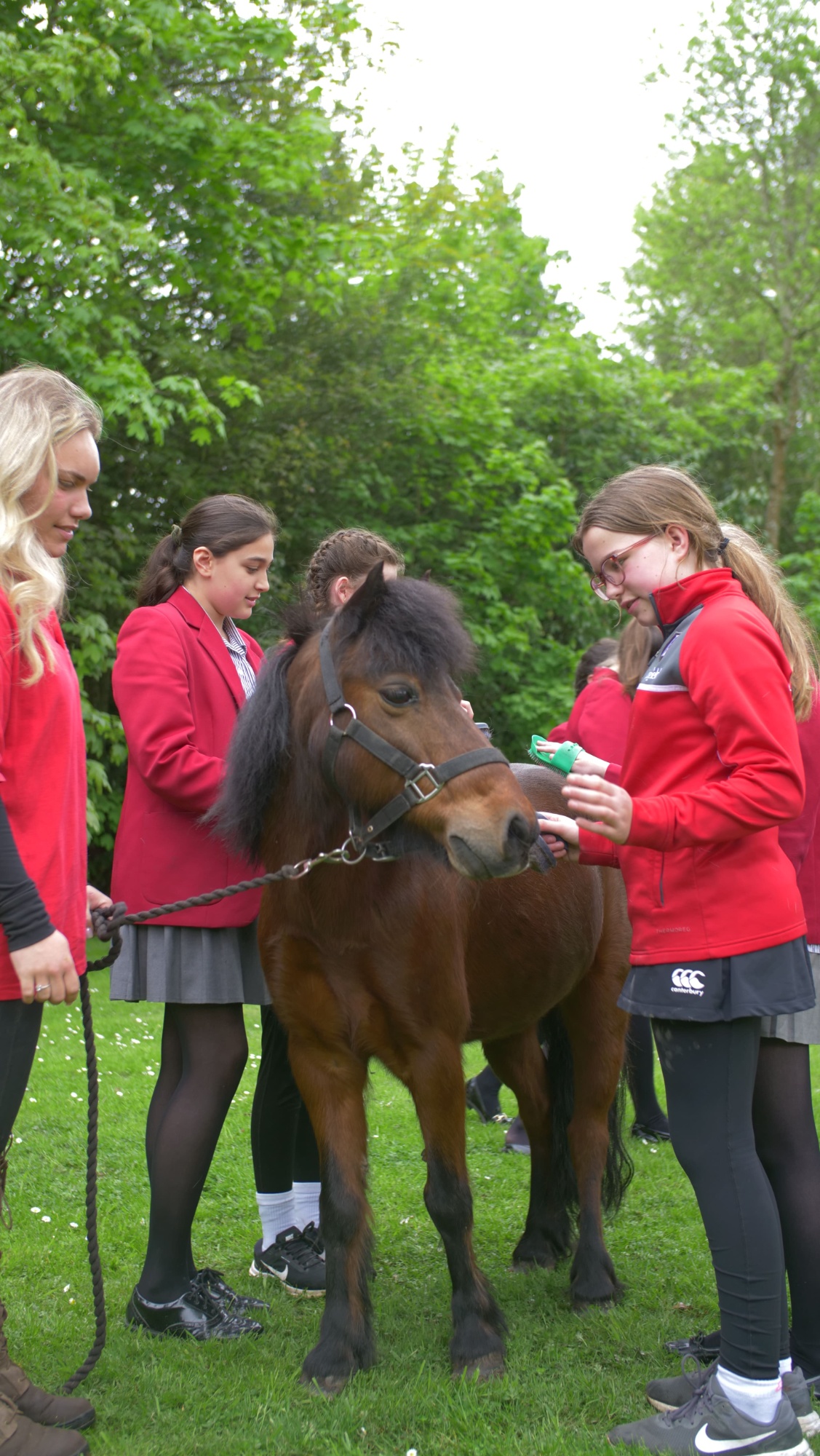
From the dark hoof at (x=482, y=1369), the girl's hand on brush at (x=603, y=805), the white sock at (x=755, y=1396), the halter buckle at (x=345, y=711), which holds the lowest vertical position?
the dark hoof at (x=482, y=1369)

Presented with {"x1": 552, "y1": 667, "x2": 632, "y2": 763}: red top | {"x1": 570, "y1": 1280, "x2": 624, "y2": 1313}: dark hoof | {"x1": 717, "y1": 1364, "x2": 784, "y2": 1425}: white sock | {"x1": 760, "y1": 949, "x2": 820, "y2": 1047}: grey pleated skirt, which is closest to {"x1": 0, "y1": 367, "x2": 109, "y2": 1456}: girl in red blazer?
{"x1": 717, "y1": 1364, "x2": 784, "y2": 1425}: white sock

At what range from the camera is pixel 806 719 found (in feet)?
10.2

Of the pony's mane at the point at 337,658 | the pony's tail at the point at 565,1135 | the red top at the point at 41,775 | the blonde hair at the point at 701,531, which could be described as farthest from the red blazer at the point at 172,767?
the pony's tail at the point at 565,1135

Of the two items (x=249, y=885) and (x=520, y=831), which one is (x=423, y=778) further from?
(x=249, y=885)

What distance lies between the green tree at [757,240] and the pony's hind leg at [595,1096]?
1670 cm

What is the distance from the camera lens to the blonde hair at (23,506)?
2.44m

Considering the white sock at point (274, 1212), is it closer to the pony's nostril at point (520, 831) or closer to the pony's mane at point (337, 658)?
the pony's mane at point (337, 658)

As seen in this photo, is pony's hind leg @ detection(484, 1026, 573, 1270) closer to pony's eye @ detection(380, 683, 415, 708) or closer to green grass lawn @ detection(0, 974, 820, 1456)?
green grass lawn @ detection(0, 974, 820, 1456)

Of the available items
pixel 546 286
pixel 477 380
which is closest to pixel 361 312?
pixel 477 380

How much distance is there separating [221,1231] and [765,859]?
9.56 feet

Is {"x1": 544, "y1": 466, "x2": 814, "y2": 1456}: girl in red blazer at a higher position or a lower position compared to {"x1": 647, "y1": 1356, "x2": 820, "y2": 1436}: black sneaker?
higher

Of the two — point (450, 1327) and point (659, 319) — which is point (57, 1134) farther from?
point (659, 319)

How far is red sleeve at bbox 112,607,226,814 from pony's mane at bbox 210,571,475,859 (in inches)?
5.7

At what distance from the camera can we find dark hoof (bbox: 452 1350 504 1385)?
3.16 meters
